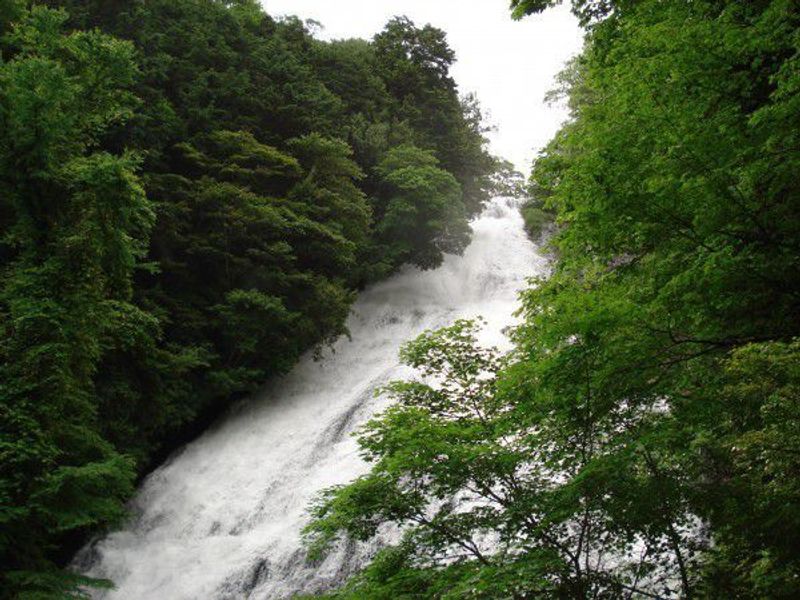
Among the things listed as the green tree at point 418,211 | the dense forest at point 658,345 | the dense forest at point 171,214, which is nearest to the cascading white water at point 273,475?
the dense forest at point 171,214

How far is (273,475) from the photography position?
14039 mm

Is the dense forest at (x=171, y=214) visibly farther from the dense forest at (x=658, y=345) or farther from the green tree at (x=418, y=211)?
the dense forest at (x=658, y=345)

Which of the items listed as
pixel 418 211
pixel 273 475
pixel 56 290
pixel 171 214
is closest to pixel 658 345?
pixel 56 290

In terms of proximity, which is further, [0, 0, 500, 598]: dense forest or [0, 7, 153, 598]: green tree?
[0, 0, 500, 598]: dense forest

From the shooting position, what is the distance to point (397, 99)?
26062 mm

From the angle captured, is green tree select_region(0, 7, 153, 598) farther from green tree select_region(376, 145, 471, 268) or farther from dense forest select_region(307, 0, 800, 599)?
green tree select_region(376, 145, 471, 268)

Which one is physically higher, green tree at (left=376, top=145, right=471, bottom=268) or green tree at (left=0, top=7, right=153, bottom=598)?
green tree at (left=376, top=145, right=471, bottom=268)

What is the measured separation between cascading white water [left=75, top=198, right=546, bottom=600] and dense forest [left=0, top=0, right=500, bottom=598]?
2.79ft

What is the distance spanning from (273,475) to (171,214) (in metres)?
7.14

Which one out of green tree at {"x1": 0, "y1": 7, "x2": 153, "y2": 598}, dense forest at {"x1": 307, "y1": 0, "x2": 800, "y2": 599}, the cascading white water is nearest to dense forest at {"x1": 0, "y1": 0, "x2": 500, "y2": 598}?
green tree at {"x1": 0, "y1": 7, "x2": 153, "y2": 598}

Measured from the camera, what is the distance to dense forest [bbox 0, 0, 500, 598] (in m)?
10.2

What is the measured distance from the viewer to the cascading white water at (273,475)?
36.5ft

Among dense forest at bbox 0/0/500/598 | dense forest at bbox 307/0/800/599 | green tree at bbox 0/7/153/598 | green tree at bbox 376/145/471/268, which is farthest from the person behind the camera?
green tree at bbox 376/145/471/268

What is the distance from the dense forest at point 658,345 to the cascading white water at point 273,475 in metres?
4.38
